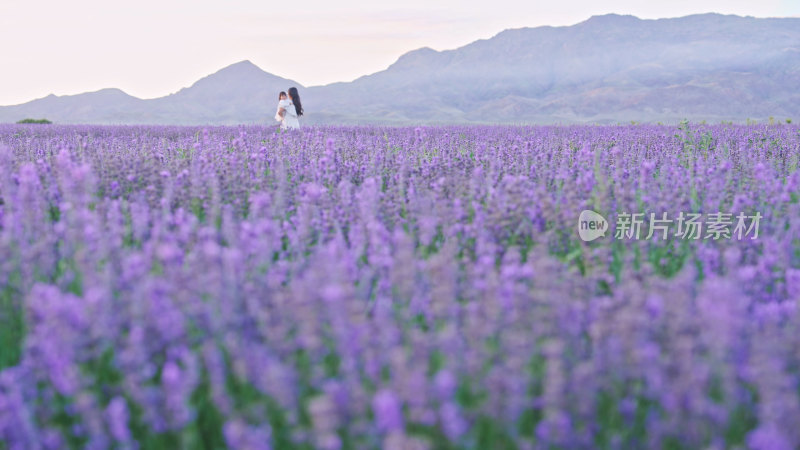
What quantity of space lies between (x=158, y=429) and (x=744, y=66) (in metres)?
171

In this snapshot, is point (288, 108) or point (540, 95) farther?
point (540, 95)

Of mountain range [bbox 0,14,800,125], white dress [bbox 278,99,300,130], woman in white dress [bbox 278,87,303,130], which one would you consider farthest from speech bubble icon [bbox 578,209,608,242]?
mountain range [bbox 0,14,800,125]

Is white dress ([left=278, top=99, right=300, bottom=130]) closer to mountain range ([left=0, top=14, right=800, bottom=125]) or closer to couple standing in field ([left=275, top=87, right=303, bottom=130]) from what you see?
couple standing in field ([left=275, top=87, right=303, bottom=130])

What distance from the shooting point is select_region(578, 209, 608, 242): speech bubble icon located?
3393 millimetres

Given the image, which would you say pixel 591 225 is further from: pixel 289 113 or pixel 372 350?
pixel 289 113

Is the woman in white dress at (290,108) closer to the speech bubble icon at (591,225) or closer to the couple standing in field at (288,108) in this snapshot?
the couple standing in field at (288,108)

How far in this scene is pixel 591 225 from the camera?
3521 mm

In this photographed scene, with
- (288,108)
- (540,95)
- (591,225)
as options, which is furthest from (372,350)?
(540,95)

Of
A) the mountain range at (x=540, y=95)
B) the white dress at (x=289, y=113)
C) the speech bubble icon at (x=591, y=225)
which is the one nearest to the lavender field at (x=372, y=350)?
the speech bubble icon at (x=591, y=225)

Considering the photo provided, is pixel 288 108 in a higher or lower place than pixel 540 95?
lower

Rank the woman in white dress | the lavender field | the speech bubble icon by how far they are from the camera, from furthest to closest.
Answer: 1. the woman in white dress
2. the speech bubble icon
3. the lavender field

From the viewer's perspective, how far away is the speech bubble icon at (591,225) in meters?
3.39

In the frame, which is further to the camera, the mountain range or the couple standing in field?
the mountain range

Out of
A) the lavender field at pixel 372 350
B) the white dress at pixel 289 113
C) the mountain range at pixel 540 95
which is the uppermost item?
the mountain range at pixel 540 95
